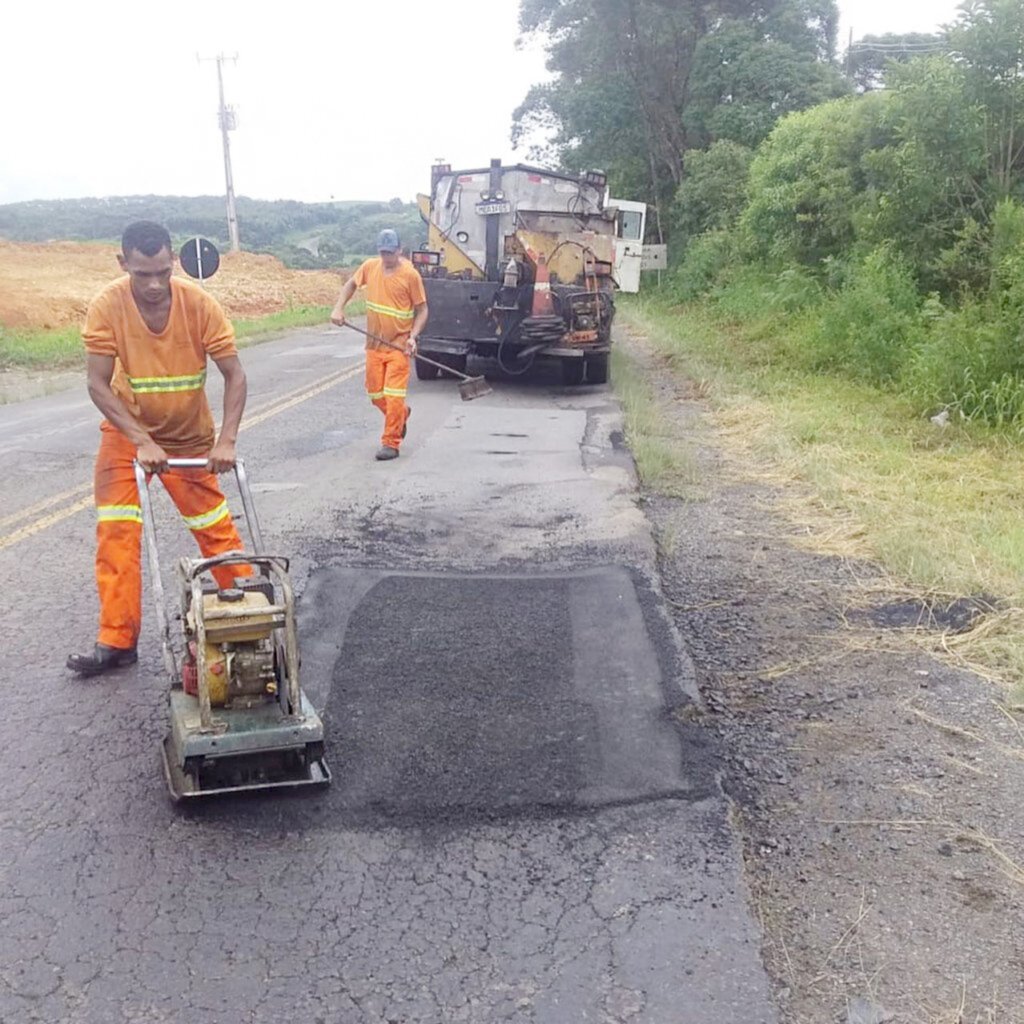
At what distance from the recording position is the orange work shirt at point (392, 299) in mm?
8820

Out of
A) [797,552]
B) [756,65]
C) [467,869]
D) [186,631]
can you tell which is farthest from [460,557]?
[756,65]

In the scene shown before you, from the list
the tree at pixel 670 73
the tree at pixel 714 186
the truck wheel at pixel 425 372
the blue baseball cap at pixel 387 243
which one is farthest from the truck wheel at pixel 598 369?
the tree at pixel 670 73

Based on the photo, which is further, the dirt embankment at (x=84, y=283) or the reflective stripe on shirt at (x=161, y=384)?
the dirt embankment at (x=84, y=283)

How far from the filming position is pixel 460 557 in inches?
235

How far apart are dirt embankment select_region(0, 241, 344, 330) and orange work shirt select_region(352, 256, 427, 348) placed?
1705 cm

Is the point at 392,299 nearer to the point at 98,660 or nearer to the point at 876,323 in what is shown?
the point at 98,660

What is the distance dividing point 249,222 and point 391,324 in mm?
72155

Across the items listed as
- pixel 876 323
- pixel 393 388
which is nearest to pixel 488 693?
pixel 393 388

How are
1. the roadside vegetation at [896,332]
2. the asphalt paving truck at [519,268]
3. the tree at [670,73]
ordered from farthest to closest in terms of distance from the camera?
the tree at [670,73], the asphalt paving truck at [519,268], the roadside vegetation at [896,332]

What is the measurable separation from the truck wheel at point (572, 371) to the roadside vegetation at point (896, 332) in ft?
4.33

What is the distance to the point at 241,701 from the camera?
3461 mm

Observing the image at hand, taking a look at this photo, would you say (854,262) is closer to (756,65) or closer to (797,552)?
(797,552)

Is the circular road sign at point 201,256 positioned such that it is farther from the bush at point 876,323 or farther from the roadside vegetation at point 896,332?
the bush at point 876,323

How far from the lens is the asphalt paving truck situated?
12664 mm
